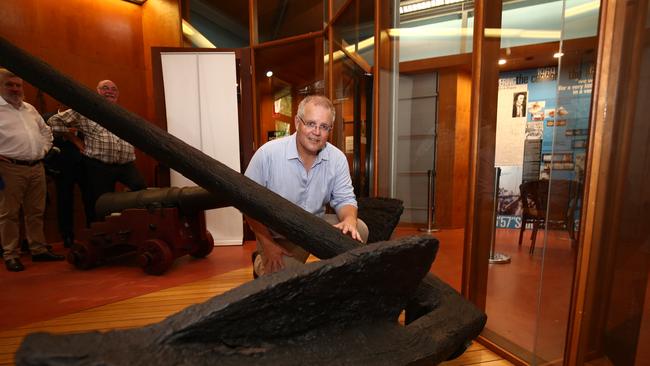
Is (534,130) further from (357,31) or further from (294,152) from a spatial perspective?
(357,31)

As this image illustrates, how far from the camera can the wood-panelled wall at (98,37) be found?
12.7 feet

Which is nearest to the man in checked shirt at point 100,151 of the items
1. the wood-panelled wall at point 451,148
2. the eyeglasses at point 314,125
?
the eyeglasses at point 314,125

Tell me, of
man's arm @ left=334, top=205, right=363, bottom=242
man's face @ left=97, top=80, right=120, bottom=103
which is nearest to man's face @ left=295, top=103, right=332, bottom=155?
man's arm @ left=334, top=205, right=363, bottom=242

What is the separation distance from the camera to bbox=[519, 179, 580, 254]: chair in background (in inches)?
57.3

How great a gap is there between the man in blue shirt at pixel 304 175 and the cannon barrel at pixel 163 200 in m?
1.26

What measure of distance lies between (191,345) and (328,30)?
3.95 metres

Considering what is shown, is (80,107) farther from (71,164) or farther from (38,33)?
(38,33)

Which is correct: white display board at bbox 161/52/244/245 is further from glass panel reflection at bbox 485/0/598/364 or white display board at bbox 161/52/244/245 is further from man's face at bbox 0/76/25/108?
glass panel reflection at bbox 485/0/598/364

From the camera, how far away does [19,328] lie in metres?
2.01

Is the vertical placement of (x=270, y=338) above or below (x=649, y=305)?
above

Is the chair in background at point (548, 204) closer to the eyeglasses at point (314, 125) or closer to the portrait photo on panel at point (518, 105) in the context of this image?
the portrait photo on panel at point (518, 105)

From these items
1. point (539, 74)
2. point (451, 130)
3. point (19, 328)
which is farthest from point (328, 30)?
point (19, 328)

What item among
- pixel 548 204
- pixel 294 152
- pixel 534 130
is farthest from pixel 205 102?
pixel 548 204

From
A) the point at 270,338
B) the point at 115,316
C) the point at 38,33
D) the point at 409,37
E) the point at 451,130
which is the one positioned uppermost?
the point at 38,33
